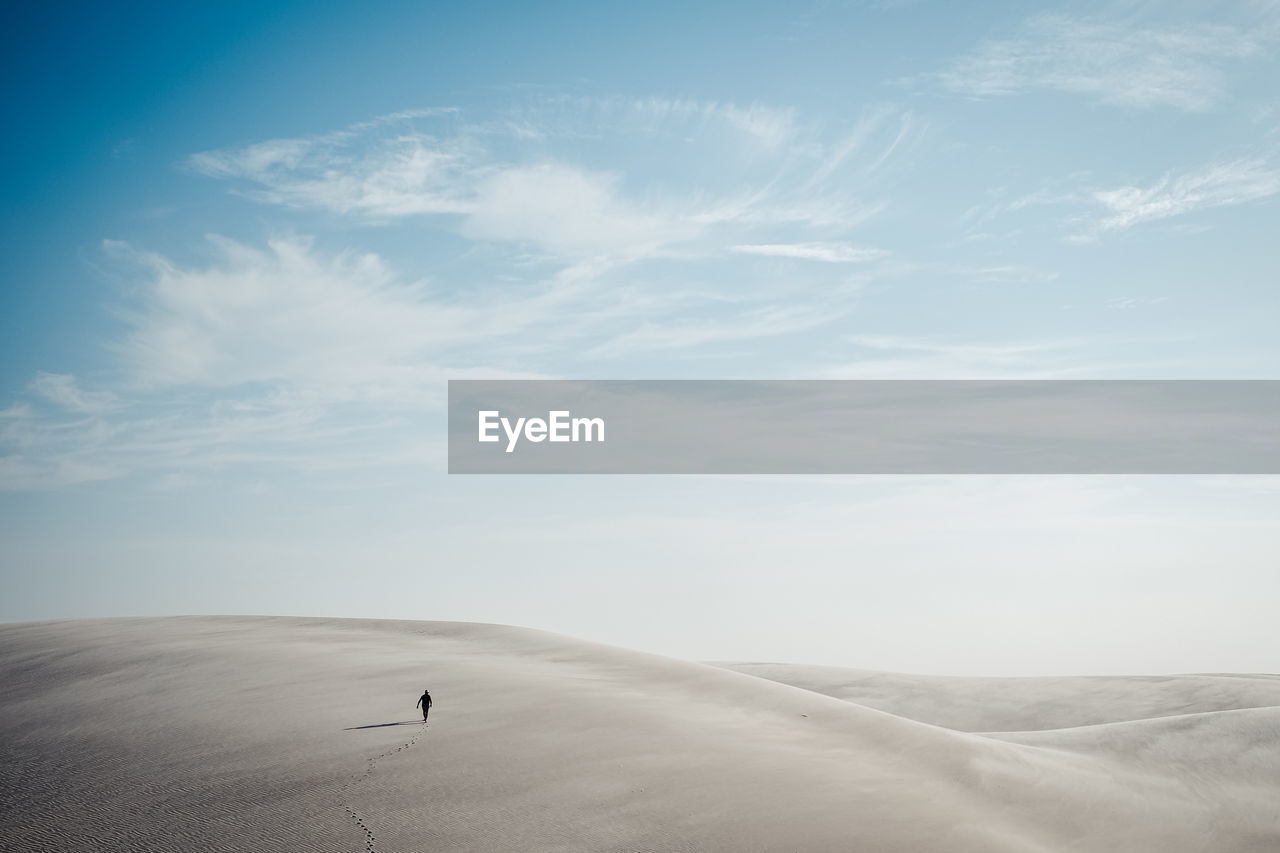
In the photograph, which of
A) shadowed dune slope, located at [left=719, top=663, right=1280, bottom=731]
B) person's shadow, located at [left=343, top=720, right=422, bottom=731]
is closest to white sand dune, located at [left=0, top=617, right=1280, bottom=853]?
person's shadow, located at [left=343, top=720, right=422, bottom=731]

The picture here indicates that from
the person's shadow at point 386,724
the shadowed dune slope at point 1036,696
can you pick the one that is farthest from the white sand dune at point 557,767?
the shadowed dune slope at point 1036,696

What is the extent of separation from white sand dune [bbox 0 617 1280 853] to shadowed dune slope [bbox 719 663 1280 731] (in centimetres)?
1420

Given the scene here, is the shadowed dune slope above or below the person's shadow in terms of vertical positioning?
below

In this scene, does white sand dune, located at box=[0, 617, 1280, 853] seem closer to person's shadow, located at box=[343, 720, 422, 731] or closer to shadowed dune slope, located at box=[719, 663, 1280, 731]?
person's shadow, located at box=[343, 720, 422, 731]

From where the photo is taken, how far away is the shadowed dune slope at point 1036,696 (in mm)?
36594

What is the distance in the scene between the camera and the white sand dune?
13570 millimetres

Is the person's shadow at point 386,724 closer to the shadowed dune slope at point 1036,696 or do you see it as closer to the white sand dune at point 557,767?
the white sand dune at point 557,767

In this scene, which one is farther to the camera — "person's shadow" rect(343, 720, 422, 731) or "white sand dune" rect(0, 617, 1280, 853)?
"person's shadow" rect(343, 720, 422, 731)

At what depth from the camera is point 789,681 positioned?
47562mm

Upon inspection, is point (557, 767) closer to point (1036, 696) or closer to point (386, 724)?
point (386, 724)

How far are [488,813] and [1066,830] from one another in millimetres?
9851

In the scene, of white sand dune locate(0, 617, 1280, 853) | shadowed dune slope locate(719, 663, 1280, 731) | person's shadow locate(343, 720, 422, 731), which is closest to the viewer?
white sand dune locate(0, 617, 1280, 853)

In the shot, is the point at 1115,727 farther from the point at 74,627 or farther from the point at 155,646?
the point at 74,627

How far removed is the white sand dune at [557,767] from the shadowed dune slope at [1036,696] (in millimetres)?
14200
